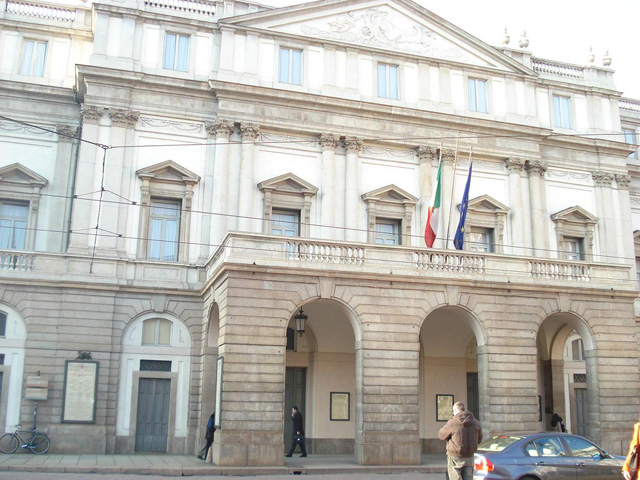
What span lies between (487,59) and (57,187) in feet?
60.0

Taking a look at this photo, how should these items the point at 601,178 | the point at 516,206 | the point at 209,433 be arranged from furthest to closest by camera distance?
the point at 601,178 < the point at 516,206 < the point at 209,433

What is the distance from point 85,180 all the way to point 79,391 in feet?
23.7

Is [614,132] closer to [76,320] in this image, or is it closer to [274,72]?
[274,72]

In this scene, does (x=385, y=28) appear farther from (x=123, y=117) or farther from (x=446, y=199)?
(x=123, y=117)

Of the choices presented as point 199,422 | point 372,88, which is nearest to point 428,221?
point 372,88

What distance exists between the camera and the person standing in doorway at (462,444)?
1318 cm

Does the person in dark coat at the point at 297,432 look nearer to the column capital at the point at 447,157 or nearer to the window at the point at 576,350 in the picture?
the column capital at the point at 447,157

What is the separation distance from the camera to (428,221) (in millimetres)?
26156

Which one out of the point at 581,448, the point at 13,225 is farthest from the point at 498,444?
the point at 13,225

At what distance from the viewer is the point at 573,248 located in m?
31.0

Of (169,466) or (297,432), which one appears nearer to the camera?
(169,466)

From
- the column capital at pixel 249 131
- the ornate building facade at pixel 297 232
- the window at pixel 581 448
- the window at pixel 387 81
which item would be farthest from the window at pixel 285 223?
the window at pixel 581 448

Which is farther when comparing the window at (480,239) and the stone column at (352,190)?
the window at (480,239)

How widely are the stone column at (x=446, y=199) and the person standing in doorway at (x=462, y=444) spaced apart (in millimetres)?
14653
